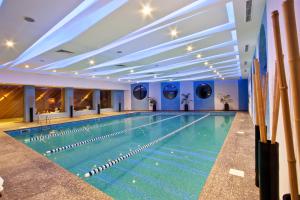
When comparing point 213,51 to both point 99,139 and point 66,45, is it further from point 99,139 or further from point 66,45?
point 99,139

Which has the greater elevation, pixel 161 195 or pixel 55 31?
pixel 55 31

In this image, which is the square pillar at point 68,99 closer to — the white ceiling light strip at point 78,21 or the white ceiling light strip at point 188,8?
the white ceiling light strip at point 78,21

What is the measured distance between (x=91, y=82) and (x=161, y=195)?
11.2 metres

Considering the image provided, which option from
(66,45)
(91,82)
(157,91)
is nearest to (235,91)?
(157,91)

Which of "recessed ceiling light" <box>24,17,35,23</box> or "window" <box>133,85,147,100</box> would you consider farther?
"window" <box>133,85,147,100</box>

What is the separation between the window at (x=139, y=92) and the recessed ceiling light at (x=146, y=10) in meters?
14.0

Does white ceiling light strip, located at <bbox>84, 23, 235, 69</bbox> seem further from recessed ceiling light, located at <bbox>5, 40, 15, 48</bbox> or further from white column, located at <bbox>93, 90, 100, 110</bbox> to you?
white column, located at <bbox>93, 90, 100, 110</bbox>

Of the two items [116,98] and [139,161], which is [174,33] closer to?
[139,161]

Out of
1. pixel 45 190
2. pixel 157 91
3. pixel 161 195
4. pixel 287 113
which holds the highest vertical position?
pixel 157 91

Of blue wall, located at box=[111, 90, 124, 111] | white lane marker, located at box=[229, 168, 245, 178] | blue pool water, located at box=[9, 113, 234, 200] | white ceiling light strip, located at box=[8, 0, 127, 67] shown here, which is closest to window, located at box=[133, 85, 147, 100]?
blue wall, located at box=[111, 90, 124, 111]

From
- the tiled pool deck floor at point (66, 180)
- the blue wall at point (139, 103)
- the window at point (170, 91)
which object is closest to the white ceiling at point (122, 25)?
the tiled pool deck floor at point (66, 180)

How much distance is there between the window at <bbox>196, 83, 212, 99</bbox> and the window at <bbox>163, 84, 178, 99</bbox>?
2.00 m

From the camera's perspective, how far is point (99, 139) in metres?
6.21

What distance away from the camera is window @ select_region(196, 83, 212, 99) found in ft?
49.1
